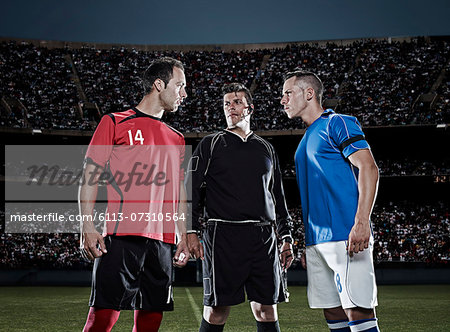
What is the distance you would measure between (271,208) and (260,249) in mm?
404

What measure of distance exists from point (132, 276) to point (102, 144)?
932 mm

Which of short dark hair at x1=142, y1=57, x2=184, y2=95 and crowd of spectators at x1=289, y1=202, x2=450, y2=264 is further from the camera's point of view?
crowd of spectators at x1=289, y1=202, x2=450, y2=264

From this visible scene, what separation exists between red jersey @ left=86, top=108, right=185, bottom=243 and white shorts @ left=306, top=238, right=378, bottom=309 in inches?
42.5

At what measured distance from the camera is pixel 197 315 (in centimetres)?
970

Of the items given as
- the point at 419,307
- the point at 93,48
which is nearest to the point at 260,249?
the point at 419,307

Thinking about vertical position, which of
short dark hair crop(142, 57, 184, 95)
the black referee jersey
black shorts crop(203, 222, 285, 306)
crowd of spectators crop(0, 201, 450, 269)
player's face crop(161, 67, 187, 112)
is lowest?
crowd of spectators crop(0, 201, 450, 269)

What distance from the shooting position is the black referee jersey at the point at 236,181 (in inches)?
167

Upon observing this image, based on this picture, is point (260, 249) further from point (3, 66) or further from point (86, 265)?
point (3, 66)

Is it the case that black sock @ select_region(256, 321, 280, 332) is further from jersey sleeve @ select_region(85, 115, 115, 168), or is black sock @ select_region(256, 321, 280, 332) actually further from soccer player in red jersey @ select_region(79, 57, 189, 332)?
jersey sleeve @ select_region(85, 115, 115, 168)

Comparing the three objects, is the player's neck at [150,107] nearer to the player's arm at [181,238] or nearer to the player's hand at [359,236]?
the player's arm at [181,238]

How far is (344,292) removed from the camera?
10.8ft

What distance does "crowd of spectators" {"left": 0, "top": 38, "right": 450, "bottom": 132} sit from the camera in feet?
97.5

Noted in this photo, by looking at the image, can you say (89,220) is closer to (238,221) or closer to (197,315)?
(238,221)

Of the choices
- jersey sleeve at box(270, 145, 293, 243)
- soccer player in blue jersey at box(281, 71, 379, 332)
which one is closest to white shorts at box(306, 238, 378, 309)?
soccer player in blue jersey at box(281, 71, 379, 332)
